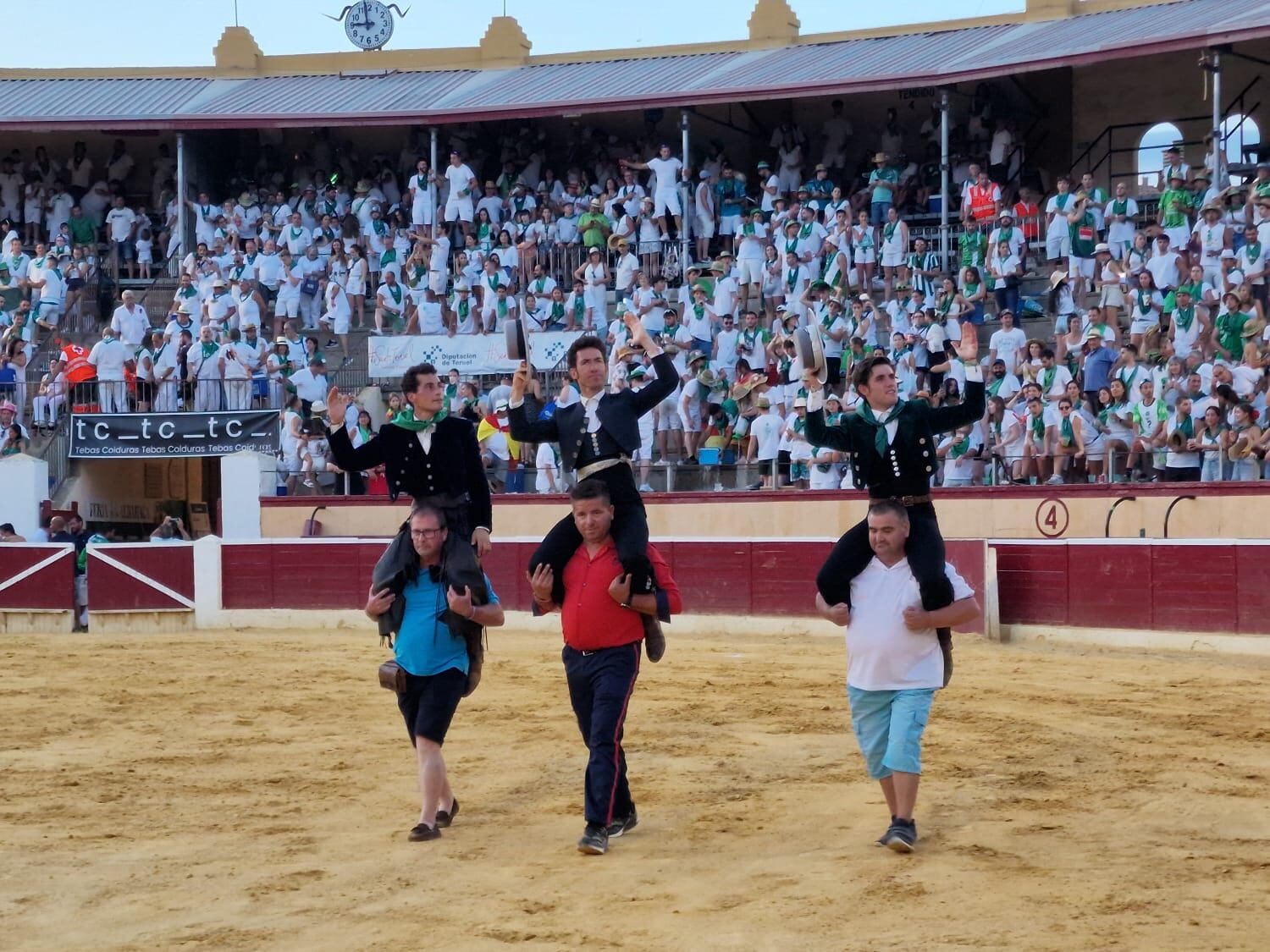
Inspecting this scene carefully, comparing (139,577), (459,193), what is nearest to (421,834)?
(139,577)

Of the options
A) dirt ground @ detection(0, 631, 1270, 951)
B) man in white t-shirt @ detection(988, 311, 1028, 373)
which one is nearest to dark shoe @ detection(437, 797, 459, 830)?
dirt ground @ detection(0, 631, 1270, 951)

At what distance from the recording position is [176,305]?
2216 cm

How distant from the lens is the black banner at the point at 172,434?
2072cm

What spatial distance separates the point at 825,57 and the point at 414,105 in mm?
5877

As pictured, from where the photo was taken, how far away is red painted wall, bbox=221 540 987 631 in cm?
1581

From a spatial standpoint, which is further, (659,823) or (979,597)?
(979,597)

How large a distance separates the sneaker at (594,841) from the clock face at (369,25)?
23802mm

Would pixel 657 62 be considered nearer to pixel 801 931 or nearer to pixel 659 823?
pixel 659 823

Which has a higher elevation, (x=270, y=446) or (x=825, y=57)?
(x=825, y=57)

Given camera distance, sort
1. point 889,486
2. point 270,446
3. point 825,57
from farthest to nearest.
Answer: point 825,57
point 270,446
point 889,486

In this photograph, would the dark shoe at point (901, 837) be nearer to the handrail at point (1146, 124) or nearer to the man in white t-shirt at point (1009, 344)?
the man in white t-shirt at point (1009, 344)

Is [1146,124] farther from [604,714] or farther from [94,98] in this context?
[604,714]

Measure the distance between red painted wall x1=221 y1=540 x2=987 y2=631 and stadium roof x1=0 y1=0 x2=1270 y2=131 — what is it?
7.51 metres

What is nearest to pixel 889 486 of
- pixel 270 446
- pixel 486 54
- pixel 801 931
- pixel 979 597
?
pixel 801 931
